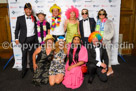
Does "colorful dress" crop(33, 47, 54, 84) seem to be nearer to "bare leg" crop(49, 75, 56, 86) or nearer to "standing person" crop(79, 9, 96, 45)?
"bare leg" crop(49, 75, 56, 86)

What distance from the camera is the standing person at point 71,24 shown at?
2680 millimetres

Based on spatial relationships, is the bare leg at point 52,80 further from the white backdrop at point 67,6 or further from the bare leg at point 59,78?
the white backdrop at point 67,6

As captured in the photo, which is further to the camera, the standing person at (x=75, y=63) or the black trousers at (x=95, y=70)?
the black trousers at (x=95, y=70)

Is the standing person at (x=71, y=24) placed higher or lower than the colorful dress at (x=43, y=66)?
higher

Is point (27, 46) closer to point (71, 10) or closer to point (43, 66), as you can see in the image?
point (43, 66)

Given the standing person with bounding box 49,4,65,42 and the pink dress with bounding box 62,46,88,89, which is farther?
the standing person with bounding box 49,4,65,42

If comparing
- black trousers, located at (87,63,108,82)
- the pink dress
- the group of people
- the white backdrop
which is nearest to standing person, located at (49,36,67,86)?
the group of people

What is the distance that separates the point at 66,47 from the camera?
2580 mm

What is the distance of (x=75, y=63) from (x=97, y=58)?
1.44ft

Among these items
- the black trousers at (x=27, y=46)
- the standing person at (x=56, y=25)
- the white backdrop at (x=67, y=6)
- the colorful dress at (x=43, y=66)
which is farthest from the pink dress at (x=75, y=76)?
the white backdrop at (x=67, y=6)

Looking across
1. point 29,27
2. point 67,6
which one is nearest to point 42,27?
point 29,27

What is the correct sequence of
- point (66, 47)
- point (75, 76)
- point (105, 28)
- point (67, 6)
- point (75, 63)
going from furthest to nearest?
point (67, 6) → point (105, 28) → point (66, 47) → point (75, 63) → point (75, 76)

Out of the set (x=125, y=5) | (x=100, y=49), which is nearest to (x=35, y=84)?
(x=100, y=49)

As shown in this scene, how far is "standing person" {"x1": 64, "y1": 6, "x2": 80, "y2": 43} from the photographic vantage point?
A: 2680mm
